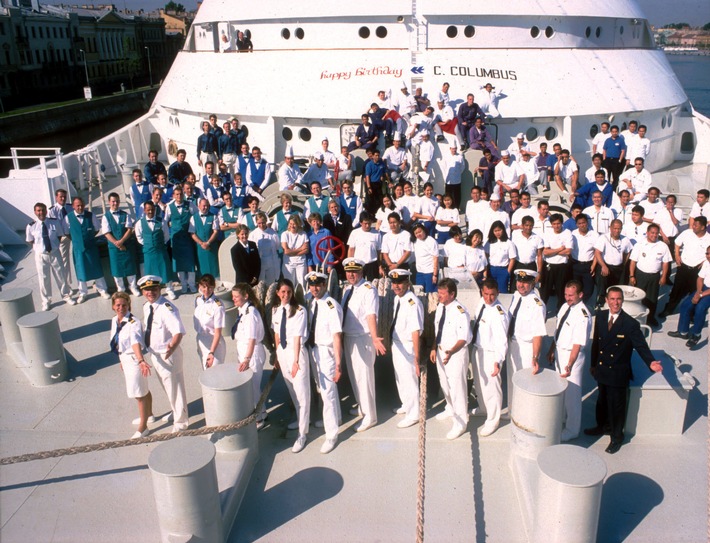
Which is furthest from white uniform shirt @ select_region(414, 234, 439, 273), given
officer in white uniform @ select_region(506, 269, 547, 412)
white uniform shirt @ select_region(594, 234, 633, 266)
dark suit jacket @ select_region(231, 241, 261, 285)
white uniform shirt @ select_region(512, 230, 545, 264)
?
officer in white uniform @ select_region(506, 269, 547, 412)

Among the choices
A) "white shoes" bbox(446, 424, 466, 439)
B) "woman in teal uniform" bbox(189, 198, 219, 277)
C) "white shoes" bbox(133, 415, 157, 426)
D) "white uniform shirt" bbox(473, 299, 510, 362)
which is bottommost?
"white shoes" bbox(446, 424, 466, 439)

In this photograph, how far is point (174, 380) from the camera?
19.4 ft

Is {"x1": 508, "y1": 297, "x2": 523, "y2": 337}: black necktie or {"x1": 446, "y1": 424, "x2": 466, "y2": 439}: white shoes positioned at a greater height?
{"x1": 508, "y1": 297, "x2": 523, "y2": 337}: black necktie

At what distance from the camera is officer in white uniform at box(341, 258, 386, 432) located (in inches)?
223

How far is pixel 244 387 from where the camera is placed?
17.1 ft

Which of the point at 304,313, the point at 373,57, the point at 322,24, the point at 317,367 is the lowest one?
the point at 317,367

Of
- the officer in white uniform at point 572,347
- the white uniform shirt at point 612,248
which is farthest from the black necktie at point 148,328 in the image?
the white uniform shirt at point 612,248

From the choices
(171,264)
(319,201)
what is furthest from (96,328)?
(319,201)

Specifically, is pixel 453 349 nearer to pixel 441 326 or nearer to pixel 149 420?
pixel 441 326

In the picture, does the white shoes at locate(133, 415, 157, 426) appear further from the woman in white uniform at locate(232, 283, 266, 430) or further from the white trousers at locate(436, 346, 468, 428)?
the white trousers at locate(436, 346, 468, 428)

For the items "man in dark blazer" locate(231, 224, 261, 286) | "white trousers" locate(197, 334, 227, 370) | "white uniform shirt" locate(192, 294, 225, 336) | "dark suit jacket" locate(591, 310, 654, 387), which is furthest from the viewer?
"man in dark blazer" locate(231, 224, 261, 286)

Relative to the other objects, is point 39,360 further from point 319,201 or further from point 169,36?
point 169,36

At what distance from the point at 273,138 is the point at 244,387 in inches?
338

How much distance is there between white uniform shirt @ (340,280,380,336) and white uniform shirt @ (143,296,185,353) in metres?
1.62
